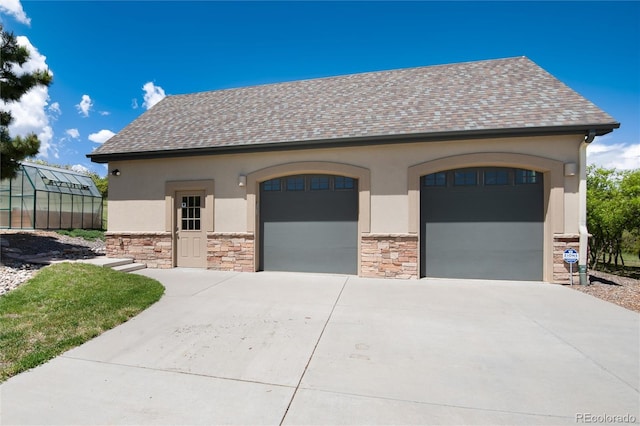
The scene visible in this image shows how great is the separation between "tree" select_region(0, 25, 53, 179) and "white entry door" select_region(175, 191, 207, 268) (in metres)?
4.84

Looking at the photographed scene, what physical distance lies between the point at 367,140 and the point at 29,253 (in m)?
12.0

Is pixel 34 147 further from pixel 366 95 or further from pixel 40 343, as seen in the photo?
pixel 366 95

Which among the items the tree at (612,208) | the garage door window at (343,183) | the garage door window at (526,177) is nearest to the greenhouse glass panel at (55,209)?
the garage door window at (343,183)

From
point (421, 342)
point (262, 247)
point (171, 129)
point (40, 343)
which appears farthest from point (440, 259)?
point (171, 129)

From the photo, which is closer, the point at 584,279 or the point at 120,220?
the point at 584,279

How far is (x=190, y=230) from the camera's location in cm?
928

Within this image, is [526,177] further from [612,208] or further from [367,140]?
[612,208]

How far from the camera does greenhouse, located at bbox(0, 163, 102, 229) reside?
14852 mm

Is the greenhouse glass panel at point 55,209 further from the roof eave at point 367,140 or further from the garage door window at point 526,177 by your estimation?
the garage door window at point 526,177

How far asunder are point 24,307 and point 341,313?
552 cm

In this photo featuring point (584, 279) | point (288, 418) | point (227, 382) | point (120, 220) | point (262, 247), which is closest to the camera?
point (288, 418)

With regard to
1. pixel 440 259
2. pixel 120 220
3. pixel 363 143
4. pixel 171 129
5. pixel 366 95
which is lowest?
pixel 440 259

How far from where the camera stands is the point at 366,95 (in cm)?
998

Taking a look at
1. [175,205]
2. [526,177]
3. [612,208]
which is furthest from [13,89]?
[612,208]
